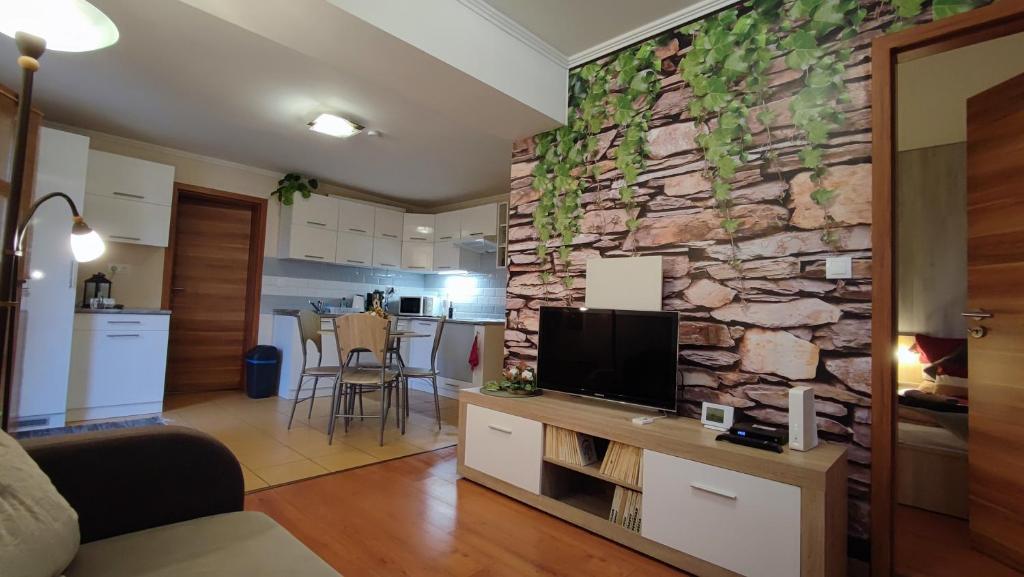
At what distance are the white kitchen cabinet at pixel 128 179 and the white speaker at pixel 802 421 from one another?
495cm

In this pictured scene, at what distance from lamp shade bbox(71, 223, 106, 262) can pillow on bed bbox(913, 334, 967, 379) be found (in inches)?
167

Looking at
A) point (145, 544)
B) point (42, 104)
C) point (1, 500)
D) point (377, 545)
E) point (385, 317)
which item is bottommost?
point (377, 545)

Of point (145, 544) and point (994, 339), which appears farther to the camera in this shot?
point (994, 339)

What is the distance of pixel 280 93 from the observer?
318cm

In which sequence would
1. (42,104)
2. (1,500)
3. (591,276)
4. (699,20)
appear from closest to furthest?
1. (1,500)
2. (699,20)
3. (591,276)
4. (42,104)

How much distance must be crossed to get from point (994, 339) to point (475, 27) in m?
2.75

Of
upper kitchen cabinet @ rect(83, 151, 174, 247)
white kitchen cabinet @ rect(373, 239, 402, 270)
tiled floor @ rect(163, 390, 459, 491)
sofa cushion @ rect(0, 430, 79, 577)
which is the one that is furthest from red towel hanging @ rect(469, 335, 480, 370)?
sofa cushion @ rect(0, 430, 79, 577)

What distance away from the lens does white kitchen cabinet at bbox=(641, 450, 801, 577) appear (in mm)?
1573

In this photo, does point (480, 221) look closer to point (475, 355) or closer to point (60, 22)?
point (475, 355)

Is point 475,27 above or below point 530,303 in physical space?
above

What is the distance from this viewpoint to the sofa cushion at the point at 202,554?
970mm

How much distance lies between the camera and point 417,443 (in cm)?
332

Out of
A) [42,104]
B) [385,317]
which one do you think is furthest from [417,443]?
[42,104]

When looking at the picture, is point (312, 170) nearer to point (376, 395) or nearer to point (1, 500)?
point (376, 395)
